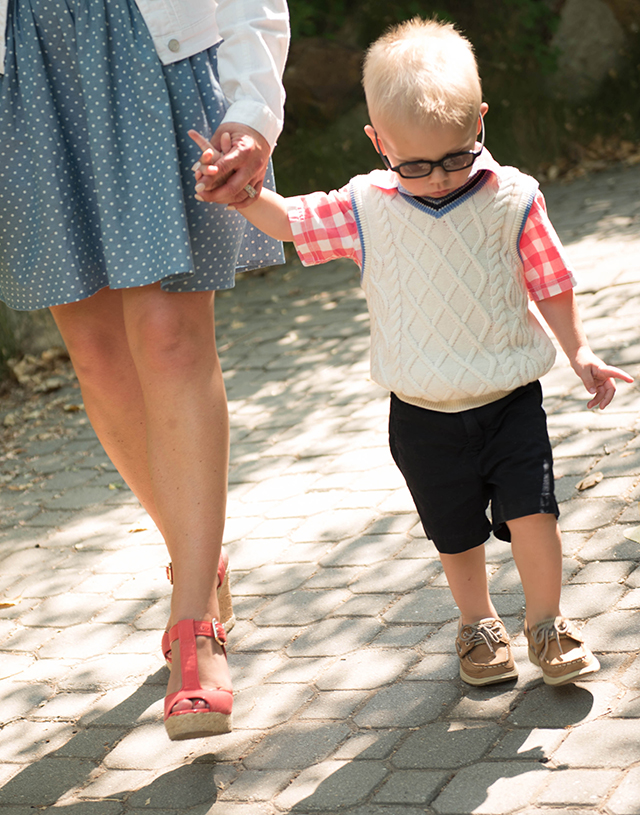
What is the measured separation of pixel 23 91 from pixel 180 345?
715 millimetres

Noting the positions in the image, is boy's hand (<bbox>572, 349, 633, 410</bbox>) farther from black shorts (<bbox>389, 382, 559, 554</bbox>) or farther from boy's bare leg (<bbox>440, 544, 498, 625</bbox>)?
boy's bare leg (<bbox>440, 544, 498, 625</bbox>)

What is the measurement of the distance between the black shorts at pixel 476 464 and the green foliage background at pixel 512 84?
7.73 metres

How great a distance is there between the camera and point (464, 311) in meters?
2.15

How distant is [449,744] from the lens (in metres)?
2.14

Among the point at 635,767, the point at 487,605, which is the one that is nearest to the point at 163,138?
the point at 487,605

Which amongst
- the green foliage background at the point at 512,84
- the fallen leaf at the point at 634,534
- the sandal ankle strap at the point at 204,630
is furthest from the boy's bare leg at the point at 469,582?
the green foliage background at the point at 512,84

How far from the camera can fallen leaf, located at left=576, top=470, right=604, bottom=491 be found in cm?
329

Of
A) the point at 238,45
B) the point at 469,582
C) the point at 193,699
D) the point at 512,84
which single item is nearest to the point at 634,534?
the point at 469,582

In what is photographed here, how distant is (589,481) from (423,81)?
175 centimetres

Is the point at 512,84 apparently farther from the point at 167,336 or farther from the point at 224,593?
the point at 167,336

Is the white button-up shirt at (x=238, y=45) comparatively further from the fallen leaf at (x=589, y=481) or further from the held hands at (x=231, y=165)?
the fallen leaf at (x=589, y=481)

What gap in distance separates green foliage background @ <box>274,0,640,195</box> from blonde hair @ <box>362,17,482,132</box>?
7.68 metres

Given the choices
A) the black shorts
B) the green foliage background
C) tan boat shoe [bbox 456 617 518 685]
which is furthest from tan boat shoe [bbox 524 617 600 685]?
the green foliage background

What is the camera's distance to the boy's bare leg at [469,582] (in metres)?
2.34
